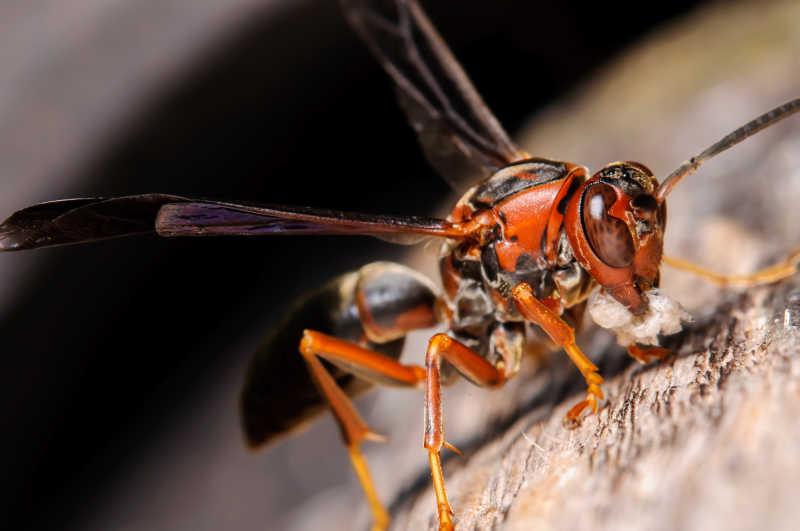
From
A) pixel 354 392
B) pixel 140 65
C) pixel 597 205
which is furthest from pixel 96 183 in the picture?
pixel 597 205

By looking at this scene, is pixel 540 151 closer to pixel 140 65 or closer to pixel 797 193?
pixel 797 193

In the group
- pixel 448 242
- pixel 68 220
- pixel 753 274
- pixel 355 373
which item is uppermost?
pixel 68 220

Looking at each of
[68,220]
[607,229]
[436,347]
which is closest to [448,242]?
[436,347]

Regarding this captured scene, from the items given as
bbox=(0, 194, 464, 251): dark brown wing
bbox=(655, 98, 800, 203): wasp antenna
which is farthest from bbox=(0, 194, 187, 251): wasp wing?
bbox=(655, 98, 800, 203): wasp antenna

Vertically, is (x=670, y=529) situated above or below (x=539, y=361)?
above

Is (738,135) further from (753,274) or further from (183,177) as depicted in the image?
(183,177)

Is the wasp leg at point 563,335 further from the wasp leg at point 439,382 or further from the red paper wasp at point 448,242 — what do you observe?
the wasp leg at point 439,382

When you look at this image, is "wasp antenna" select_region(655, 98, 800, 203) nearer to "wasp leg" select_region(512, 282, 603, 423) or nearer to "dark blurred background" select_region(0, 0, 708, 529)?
"wasp leg" select_region(512, 282, 603, 423)
